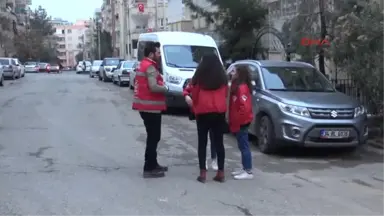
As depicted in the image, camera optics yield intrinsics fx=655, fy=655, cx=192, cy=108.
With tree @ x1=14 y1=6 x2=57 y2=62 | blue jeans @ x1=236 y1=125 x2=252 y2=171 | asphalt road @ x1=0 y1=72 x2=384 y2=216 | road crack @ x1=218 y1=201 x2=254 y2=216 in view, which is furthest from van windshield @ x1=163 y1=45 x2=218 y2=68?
tree @ x1=14 y1=6 x2=57 y2=62

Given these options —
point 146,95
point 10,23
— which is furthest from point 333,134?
point 10,23

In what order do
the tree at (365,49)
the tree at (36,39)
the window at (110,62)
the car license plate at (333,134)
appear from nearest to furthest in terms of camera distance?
the car license plate at (333,134) < the tree at (365,49) < the window at (110,62) < the tree at (36,39)

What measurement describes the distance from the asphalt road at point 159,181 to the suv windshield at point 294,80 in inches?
47.7

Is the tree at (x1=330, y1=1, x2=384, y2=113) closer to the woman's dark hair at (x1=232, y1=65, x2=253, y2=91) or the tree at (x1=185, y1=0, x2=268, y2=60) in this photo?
the woman's dark hair at (x1=232, y1=65, x2=253, y2=91)

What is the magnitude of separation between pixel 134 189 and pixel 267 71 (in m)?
4.91

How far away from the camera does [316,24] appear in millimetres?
17438

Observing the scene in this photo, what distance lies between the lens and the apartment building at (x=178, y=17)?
166ft

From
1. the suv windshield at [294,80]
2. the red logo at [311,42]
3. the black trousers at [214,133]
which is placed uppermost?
the red logo at [311,42]

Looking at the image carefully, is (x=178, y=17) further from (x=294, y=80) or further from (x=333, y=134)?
(x=333, y=134)

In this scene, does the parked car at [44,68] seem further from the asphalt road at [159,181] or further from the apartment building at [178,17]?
the asphalt road at [159,181]

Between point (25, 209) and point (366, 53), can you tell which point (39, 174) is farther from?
point (366, 53)

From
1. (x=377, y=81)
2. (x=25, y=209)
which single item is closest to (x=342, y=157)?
(x=377, y=81)

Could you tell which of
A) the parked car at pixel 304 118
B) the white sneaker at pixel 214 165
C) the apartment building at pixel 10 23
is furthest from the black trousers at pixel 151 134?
the apartment building at pixel 10 23

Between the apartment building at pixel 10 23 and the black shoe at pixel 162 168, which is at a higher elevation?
the apartment building at pixel 10 23
